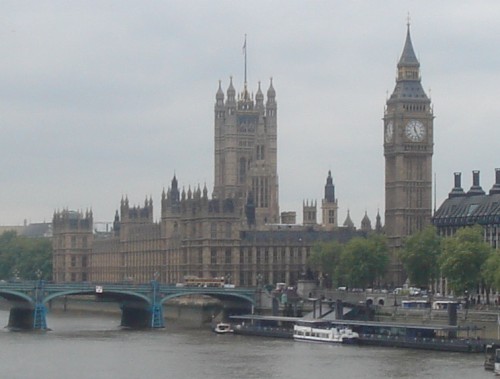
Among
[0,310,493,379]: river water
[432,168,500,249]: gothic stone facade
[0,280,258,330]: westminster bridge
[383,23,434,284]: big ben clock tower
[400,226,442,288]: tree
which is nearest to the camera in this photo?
[0,310,493,379]: river water

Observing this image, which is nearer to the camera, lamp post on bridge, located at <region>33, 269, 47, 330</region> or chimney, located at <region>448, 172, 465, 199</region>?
lamp post on bridge, located at <region>33, 269, 47, 330</region>

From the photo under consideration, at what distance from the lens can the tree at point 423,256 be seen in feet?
448

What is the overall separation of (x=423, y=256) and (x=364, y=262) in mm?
7889

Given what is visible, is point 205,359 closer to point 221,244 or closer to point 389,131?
point 389,131

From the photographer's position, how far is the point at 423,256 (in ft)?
449

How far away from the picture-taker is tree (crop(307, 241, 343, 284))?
15435 cm

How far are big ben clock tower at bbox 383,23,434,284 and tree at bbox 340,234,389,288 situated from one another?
9193 mm

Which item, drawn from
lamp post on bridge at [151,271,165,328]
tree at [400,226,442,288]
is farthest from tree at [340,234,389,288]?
lamp post on bridge at [151,271,165,328]

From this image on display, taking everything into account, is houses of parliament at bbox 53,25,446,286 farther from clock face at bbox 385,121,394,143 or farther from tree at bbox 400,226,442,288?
tree at bbox 400,226,442,288

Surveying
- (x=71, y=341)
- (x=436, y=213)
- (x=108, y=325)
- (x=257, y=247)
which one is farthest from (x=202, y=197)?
(x=71, y=341)

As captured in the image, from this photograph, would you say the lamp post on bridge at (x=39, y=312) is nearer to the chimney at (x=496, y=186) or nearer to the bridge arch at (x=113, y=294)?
the bridge arch at (x=113, y=294)

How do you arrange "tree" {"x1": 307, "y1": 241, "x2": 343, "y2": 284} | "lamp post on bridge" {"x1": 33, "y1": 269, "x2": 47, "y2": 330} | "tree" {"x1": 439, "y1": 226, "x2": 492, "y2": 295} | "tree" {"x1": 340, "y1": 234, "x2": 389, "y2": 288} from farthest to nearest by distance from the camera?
"tree" {"x1": 307, "y1": 241, "x2": 343, "y2": 284}
"tree" {"x1": 340, "y1": 234, "x2": 389, "y2": 288}
"lamp post on bridge" {"x1": 33, "y1": 269, "x2": 47, "y2": 330}
"tree" {"x1": 439, "y1": 226, "x2": 492, "y2": 295}

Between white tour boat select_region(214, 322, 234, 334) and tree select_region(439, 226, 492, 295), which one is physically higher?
tree select_region(439, 226, 492, 295)

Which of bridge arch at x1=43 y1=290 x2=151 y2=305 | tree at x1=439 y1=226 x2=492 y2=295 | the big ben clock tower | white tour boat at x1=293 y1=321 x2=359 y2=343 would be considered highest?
the big ben clock tower
